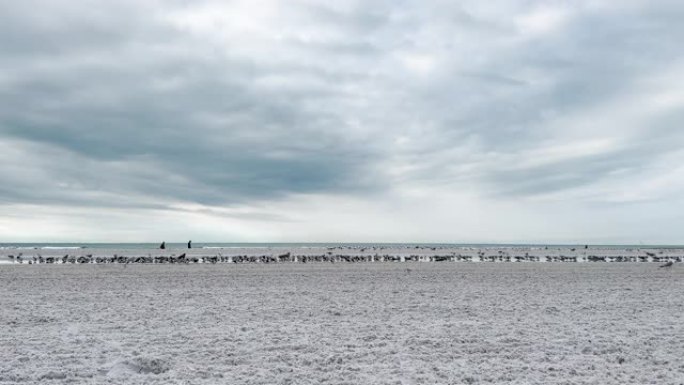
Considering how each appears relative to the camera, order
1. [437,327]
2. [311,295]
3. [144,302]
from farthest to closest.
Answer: [311,295] → [144,302] → [437,327]

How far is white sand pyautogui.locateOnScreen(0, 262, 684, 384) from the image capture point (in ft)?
28.1

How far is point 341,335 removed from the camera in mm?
11531

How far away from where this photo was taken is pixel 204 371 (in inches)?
342

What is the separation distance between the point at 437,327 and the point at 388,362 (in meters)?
3.40

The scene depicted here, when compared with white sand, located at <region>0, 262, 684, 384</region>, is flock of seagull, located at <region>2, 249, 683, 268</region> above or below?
above

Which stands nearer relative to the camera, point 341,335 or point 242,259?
point 341,335

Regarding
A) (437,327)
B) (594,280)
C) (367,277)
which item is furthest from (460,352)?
(594,280)

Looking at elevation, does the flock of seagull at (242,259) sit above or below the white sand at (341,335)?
above

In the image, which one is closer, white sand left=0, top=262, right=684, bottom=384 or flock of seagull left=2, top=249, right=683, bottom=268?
white sand left=0, top=262, right=684, bottom=384

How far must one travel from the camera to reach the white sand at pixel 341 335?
8.58 m

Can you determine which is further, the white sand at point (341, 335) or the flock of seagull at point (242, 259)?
the flock of seagull at point (242, 259)

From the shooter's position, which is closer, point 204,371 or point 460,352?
point 204,371

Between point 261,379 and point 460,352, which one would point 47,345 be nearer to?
point 261,379

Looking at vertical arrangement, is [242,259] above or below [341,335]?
above
